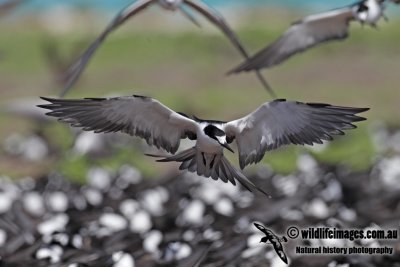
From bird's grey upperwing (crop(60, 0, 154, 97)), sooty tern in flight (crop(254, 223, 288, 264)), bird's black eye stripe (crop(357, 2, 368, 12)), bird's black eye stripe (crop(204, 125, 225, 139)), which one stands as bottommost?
sooty tern in flight (crop(254, 223, 288, 264))

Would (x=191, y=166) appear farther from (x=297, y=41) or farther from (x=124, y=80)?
(x=124, y=80)

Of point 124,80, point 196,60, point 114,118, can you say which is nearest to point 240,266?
point 114,118

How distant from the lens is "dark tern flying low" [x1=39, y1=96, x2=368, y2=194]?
2865mm

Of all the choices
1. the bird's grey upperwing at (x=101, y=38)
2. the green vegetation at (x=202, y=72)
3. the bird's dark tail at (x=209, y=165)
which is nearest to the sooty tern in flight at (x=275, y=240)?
the bird's dark tail at (x=209, y=165)

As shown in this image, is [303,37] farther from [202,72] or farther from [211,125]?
[202,72]

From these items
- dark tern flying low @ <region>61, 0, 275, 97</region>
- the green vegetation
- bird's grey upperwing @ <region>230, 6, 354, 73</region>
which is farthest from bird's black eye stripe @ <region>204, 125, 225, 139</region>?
the green vegetation

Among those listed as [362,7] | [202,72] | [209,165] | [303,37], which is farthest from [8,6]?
[202,72]

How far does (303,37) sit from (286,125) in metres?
1.34

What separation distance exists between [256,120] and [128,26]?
10.9 metres

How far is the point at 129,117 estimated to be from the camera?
298 cm

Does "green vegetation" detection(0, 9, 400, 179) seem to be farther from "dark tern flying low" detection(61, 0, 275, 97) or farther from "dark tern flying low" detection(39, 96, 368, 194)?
"dark tern flying low" detection(39, 96, 368, 194)

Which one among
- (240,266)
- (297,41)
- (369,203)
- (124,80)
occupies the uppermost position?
(124,80)

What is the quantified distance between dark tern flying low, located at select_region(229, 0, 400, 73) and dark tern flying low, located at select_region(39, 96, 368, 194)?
96 centimetres

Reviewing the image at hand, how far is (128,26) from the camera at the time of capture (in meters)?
13.7
